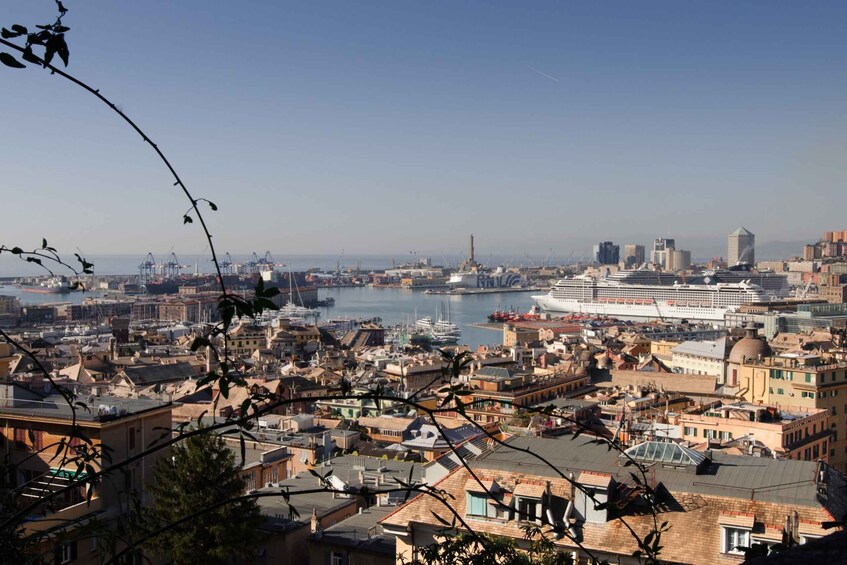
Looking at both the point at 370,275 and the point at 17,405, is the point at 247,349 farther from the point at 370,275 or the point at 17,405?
the point at 370,275

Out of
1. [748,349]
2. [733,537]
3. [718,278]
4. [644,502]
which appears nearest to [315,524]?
[644,502]

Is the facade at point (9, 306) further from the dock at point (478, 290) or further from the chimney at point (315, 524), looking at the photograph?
the chimney at point (315, 524)

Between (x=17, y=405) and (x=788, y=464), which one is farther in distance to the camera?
(x=17, y=405)

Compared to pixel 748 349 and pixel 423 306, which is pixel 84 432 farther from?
pixel 423 306

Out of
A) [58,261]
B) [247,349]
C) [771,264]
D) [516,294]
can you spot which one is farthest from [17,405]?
[771,264]

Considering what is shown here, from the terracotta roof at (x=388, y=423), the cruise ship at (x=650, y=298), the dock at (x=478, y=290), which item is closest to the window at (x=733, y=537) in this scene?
the terracotta roof at (x=388, y=423)
